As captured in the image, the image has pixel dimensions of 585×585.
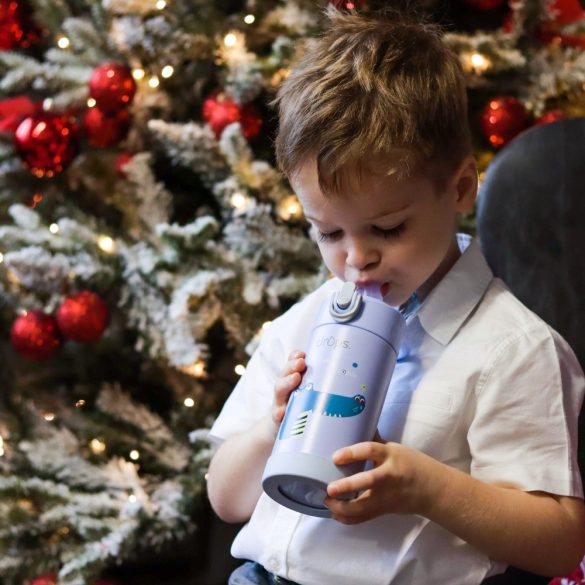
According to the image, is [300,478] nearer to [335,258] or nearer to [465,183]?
[335,258]

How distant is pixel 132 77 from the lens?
1714mm

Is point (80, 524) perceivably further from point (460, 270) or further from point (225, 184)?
point (460, 270)

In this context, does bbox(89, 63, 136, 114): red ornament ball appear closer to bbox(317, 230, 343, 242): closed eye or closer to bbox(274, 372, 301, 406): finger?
bbox(317, 230, 343, 242): closed eye

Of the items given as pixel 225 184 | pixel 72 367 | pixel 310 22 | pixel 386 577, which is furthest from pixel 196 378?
pixel 386 577

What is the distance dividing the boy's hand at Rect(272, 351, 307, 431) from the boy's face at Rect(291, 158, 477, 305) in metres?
0.11

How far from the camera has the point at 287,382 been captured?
831mm

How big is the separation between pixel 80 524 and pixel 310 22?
946 millimetres

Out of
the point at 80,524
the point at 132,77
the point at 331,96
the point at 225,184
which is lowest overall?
the point at 80,524

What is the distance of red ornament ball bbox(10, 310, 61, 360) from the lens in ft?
5.65

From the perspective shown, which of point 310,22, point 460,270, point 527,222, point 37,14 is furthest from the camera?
point 37,14

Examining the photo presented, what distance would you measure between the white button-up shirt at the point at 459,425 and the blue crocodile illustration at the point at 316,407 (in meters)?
0.13

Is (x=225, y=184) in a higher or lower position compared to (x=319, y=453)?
lower

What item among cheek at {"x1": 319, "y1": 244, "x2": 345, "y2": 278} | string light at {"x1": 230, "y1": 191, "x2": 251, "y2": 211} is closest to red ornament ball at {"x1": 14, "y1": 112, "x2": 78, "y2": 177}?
string light at {"x1": 230, "y1": 191, "x2": 251, "y2": 211}

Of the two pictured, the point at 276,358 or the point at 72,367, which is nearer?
the point at 276,358
